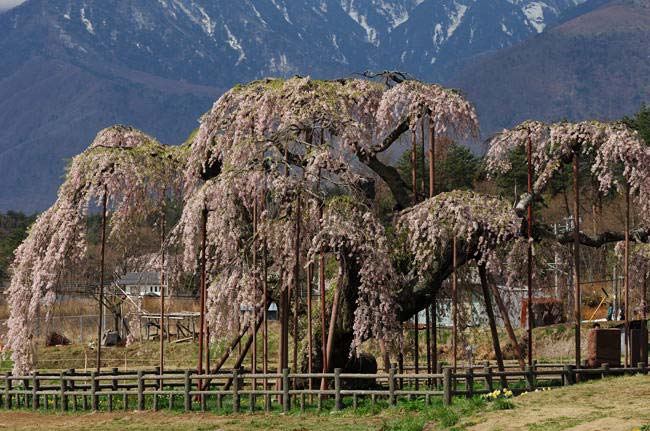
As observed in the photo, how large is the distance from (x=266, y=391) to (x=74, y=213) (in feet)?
33.8

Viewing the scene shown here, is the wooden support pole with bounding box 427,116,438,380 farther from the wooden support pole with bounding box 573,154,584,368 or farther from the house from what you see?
the house

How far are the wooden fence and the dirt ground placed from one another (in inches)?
71.7

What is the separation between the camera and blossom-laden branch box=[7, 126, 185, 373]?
36688 millimetres

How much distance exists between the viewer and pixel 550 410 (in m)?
26.3

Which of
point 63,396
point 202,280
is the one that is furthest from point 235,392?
point 63,396

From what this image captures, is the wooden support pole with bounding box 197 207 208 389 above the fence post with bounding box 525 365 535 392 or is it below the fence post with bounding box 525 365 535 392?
above

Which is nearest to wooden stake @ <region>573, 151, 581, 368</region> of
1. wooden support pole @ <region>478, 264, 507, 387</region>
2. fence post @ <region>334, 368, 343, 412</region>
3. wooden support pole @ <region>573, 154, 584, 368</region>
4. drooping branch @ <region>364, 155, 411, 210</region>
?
wooden support pole @ <region>573, 154, 584, 368</region>

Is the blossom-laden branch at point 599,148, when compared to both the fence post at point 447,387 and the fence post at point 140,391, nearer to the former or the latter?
the fence post at point 447,387

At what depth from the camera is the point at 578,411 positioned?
85.0ft

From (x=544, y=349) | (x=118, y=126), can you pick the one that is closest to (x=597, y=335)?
(x=118, y=126)

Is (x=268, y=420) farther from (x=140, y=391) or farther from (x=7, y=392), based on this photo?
(x=7, y=392)

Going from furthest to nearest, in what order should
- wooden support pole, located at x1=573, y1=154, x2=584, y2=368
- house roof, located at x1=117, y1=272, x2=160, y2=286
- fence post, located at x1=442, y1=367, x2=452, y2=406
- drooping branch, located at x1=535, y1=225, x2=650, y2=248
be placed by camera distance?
house roof, located at x1=117, y1=272, x2=160, y2=286, drooping branch, located at x1=535, y1=225, x2=650, y2=248, wooden support pole, located at x1=573, y1=154, x2=584, y2=368, fence post, located at x1=442, y1=367, x2=452, y2=406

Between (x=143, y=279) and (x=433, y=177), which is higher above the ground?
(x=143, y=279)

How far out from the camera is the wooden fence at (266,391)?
3011 cm
